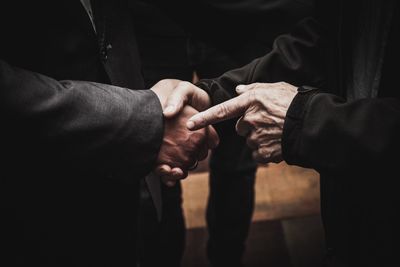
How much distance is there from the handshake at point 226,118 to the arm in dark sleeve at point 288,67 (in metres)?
0.11

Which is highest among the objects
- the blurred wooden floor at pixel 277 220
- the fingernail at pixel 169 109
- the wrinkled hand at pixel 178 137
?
the fingernail at pixel 169 109

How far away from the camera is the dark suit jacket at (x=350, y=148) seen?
745 mm

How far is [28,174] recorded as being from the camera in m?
0.89

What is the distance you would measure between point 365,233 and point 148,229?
3.21 feet

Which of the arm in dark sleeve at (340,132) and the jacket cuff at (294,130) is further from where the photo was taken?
the jacket cuff at (294,130)

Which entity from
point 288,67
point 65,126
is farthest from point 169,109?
point 288,67

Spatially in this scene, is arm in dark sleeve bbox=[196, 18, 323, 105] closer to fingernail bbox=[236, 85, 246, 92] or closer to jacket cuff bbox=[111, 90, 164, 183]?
fingernail bbox=[236, 85, 246, 92]

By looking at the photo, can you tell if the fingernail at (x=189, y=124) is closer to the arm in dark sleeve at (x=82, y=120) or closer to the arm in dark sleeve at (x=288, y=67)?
the arm in dark sleeve at (x=82, y=120)

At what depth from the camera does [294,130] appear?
0.84 metres

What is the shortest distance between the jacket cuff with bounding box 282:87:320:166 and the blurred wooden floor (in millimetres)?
1089

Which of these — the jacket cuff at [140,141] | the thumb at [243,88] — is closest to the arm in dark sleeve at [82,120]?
the jacket cuff at [140,141]

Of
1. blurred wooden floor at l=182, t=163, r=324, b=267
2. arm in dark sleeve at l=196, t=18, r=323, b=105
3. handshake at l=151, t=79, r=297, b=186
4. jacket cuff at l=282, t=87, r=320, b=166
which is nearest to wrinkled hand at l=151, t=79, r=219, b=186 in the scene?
handshake at l=151, t=79, r=297, b=186

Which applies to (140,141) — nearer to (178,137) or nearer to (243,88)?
(178,137)

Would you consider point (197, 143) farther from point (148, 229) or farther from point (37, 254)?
point (148, 229)
